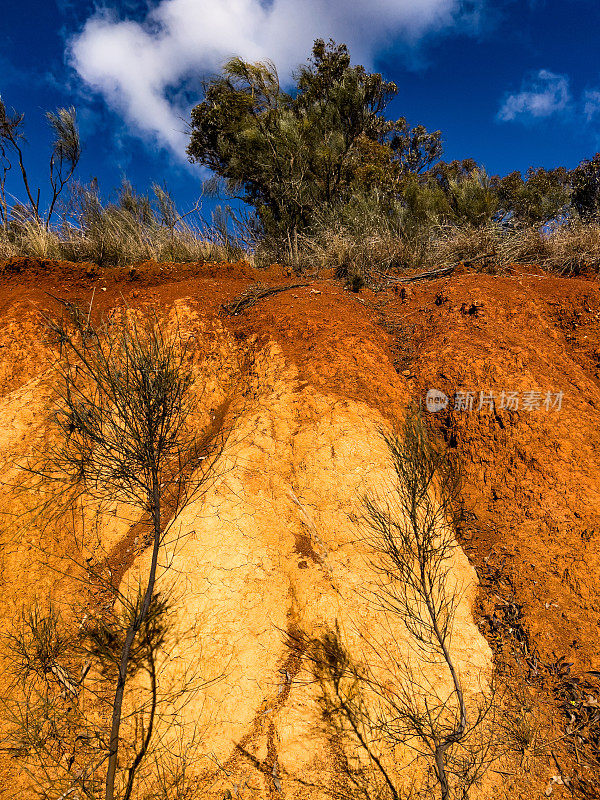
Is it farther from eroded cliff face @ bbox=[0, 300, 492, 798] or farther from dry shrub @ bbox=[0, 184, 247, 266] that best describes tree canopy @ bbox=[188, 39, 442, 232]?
eroded cliff face @ bbox=[0, 300, 492, 798]

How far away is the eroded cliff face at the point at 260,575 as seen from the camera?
115 inches

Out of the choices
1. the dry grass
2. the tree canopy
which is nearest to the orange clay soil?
the dry grass

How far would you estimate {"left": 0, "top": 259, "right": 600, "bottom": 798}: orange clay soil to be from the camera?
3.00m

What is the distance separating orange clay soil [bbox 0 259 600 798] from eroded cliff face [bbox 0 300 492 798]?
110 millimetres

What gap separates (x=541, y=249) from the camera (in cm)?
658

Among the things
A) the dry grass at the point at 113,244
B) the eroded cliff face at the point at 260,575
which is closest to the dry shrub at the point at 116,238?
the dry grass at the point at 113,244

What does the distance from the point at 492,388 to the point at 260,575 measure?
129 inches

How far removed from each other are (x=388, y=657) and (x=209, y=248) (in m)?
7.20

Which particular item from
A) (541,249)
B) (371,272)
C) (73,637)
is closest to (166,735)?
(73,637)

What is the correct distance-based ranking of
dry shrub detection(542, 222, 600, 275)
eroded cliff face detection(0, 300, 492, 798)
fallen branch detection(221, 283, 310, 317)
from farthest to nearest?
dry shrub detection(542, 222, 600, 275) → fallen branch detection(221, 283, 310, 317) → eroded cliff face detection(0, 300, 492, 798)

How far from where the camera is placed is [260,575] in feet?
11.7

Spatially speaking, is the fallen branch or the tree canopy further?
the tree canopy

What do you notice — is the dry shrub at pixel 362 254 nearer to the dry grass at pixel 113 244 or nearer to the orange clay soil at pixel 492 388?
the orange clay soil at pixel 492 388

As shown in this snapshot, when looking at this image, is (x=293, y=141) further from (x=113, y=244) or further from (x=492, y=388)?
(x=492, y=388)
